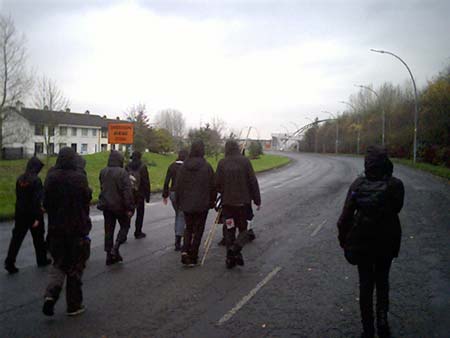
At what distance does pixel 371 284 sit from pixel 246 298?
1734mm

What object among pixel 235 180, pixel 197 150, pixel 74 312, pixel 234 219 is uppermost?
pixel 197 150

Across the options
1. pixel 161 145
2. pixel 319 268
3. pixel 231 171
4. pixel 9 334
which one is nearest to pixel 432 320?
pixel 319 268

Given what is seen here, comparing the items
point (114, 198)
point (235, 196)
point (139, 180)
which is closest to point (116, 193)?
point (114, 198)

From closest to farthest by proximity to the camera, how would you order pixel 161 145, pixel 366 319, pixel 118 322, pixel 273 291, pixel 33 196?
pixel 366 319 → pixel 118 322 → pixel 273 291 → pixel 33 196 → pixel 161 145

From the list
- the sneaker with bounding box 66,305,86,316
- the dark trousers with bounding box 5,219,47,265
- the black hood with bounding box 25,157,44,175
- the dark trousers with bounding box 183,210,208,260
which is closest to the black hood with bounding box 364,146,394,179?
the dark trousers with bounding box 183,210,208,260

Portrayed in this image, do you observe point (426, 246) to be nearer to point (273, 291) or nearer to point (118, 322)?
point (273, 291)

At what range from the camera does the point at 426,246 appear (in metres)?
8.33

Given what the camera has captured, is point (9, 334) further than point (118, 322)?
No

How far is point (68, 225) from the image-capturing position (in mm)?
4785

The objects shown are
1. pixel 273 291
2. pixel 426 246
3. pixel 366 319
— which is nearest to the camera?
pixel 366 319

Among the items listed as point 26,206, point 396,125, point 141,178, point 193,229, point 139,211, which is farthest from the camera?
point 396,125

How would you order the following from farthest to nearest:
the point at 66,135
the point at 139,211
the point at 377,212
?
the point at 66,135 < the point at 139,211 < the point at 377,212

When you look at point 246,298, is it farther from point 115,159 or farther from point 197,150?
point 115,159

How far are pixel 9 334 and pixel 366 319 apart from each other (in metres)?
3.74
